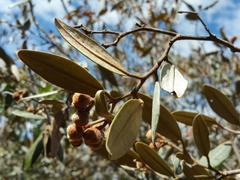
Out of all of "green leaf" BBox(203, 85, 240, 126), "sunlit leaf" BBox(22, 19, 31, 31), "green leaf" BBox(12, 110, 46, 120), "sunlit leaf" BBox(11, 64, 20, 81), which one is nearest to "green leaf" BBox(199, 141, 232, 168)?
"green leaf" BBox(203, 85, 240, 126)

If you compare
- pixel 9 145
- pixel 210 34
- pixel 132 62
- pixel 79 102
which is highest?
pixel 132 62

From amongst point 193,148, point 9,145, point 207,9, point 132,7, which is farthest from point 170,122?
point 9,145

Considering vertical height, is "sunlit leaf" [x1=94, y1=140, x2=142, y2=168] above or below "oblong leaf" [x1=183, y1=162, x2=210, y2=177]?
above

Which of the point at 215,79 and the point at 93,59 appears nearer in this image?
the point at 93,59

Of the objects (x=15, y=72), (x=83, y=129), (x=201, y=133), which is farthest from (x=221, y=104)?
(x=15, y=72)

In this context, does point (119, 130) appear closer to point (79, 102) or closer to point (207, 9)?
point (79, 102)

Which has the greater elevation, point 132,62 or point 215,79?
point 132,62

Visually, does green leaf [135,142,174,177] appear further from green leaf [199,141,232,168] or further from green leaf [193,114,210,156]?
green leaf [199,141,232,168]

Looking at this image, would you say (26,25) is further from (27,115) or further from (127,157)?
(127,157)
